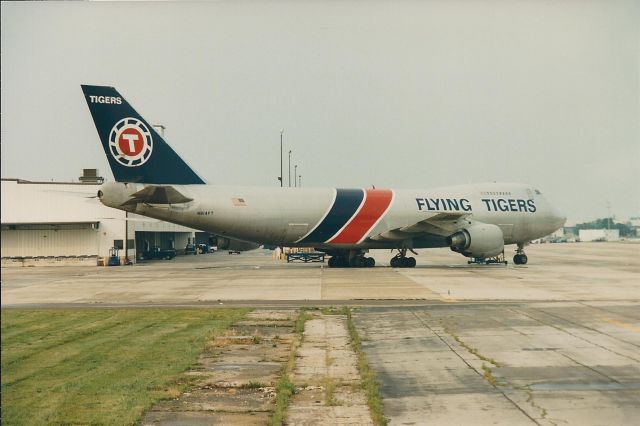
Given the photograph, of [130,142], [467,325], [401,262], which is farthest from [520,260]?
[467,325]

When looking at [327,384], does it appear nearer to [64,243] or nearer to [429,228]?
[64,243]

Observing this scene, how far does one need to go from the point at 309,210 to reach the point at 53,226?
29.4 metres

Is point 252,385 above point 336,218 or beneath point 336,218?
beneath

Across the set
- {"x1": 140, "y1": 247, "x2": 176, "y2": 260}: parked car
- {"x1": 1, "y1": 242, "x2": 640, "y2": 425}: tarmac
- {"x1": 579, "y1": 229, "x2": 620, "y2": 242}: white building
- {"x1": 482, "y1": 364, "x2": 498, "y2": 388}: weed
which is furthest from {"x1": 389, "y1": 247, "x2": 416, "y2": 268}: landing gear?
{"x1": 579, "y1": 229, "x2": 620, "y2": 242}: white building

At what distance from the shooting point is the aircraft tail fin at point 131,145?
128 feet

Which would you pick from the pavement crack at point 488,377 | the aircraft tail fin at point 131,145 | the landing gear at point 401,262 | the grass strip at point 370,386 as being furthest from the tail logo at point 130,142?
the pavement crack at point 488,377

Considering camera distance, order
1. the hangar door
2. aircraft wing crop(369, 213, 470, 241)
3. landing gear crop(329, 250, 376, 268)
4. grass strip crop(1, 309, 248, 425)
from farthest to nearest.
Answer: landing gear crop(329, 250, 376, 268) < aircraft wing crop(369, 213, 470, 241) < the hangar door < grass strip crop(1, 309, 248, 425)

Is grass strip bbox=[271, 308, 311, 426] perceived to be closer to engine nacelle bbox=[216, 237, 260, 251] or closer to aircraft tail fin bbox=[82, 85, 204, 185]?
aircraft tail fin bbox=[82, 85, 204, 185]

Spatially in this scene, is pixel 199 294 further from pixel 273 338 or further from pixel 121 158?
pixel 121 158

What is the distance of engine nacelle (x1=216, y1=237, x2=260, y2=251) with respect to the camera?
45.4 metres

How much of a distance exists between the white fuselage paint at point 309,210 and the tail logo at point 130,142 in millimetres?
1812

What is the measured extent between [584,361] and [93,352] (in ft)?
35.3

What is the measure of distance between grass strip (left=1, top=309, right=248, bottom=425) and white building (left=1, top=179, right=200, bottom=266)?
699 millimetres

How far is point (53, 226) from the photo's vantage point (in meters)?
15.5
